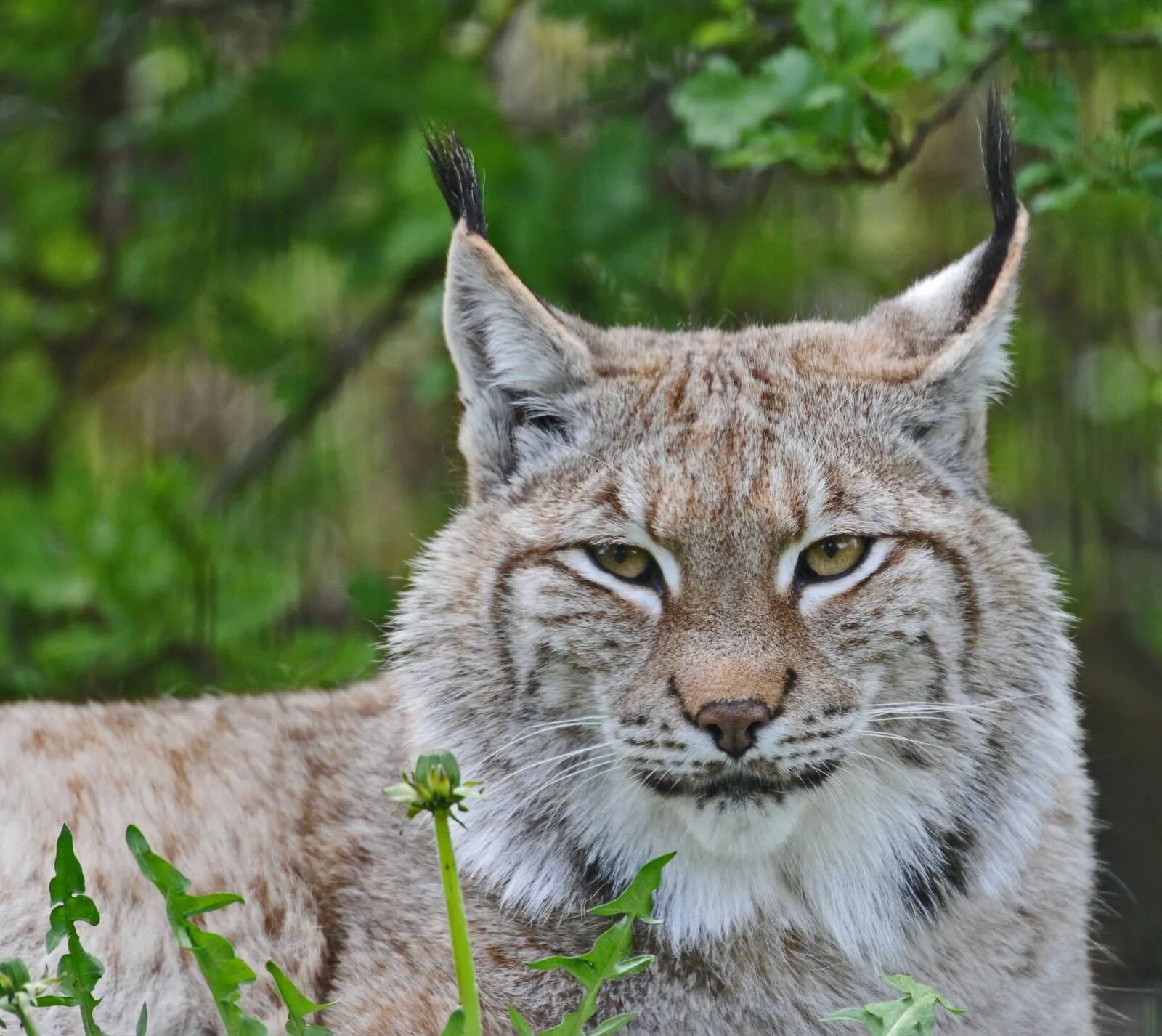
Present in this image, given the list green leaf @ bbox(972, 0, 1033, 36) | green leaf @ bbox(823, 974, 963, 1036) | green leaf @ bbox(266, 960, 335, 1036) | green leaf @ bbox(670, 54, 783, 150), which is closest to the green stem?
green leaf @ bbox(266, 960, 335, 1036)

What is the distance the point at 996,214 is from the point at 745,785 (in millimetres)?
1484

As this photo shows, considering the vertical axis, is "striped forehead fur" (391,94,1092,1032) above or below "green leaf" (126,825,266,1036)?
above

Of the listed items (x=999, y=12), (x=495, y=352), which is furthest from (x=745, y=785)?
(x=999, y=12)

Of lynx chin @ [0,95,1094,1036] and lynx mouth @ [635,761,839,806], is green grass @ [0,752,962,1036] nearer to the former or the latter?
lynx mouth @ [635,761,839,806]

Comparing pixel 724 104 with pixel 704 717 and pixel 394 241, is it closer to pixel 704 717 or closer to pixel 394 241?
pixel 394 241

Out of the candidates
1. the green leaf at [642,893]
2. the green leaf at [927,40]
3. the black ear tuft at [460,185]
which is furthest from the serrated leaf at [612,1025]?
the green leaf at [927,40]

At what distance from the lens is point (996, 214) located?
3.75m

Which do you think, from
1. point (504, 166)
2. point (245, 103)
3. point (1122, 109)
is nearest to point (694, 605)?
point (1122, 109)

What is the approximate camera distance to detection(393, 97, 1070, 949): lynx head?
10.8 ft

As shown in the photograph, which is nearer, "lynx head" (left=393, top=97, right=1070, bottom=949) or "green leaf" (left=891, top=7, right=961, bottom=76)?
"lynx head" (left=393, top=97, right=1070, bottom=949)

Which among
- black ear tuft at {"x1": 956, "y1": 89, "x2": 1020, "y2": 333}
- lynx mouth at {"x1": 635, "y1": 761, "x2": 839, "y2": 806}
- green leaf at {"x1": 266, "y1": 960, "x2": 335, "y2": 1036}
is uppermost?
black ear tuft at {"x1": 956, "y1": 89, "x2": 1020, "y2": 333}

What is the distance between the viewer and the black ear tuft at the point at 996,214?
3.67 meters

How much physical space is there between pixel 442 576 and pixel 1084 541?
5.28 m

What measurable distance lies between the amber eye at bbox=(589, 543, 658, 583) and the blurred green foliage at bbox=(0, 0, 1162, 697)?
1.82 m
